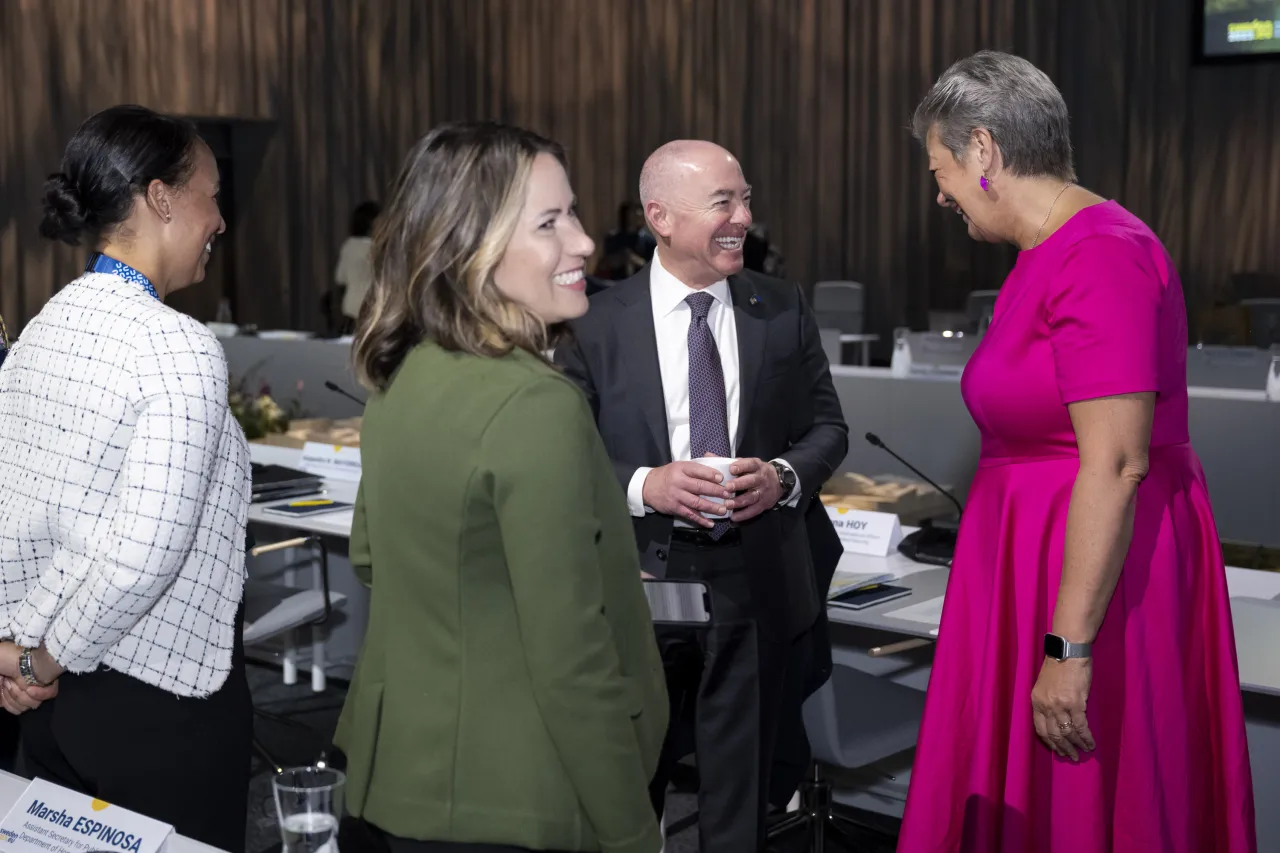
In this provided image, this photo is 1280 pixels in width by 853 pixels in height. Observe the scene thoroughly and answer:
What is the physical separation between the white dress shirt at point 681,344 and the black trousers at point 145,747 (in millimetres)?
976

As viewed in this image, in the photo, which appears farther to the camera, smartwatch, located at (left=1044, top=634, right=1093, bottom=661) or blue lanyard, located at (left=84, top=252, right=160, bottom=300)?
blue lanyard, located at (left=84, top=252, right=160, bottom=300)

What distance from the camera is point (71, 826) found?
1.44m

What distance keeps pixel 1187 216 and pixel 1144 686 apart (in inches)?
365

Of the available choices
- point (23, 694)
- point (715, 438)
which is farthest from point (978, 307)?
point (23, 694)

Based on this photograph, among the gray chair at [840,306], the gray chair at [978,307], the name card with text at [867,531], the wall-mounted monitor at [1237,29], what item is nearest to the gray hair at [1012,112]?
the name card with text at [867,531]

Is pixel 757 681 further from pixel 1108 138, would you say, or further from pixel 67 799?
pixel 1108 138

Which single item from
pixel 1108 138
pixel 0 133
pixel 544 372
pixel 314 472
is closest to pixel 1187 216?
pixel 1108 138

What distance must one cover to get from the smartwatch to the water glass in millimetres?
853

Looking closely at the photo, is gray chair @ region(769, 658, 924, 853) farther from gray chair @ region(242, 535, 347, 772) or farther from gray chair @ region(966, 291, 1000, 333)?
gray chair @ region(966, 291, 1000, 333)

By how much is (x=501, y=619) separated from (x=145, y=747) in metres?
0.72

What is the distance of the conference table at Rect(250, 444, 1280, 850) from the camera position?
237 centimetres

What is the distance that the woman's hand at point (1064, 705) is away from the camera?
1670 millimetres

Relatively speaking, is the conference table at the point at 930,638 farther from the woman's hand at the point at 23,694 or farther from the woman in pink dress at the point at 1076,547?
the woman's hand at the point at 23,694

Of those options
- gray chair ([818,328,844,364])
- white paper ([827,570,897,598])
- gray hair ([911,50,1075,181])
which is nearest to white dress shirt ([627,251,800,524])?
white paper ([827,570,897,598])
